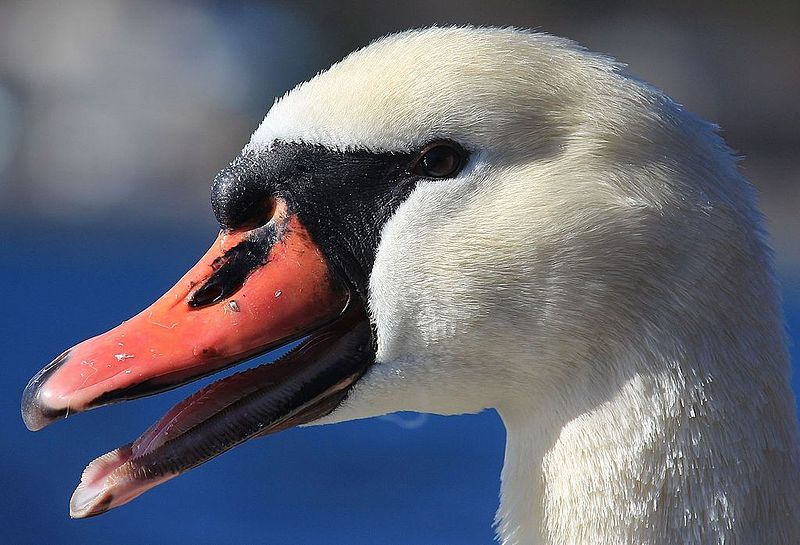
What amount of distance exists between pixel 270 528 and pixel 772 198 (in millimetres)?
5659

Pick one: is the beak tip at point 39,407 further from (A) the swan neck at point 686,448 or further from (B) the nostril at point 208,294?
(A) the swan neck at point 686,448

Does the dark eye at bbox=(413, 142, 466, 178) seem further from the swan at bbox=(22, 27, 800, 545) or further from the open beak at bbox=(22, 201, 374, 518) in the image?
the open beak at bbox=(22, 201, 374, 518)

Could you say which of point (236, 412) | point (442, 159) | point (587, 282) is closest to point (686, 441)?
point (587, 282)

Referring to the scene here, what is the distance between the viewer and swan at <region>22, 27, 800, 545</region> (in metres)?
1.31

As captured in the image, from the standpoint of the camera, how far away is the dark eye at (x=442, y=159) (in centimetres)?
134

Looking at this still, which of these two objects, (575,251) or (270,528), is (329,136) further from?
(270,528)

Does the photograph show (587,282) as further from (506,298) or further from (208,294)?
(208,294)

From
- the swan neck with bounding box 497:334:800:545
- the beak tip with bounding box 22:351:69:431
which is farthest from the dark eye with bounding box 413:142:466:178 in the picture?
the beak tip with bounding box 22:351:69:431

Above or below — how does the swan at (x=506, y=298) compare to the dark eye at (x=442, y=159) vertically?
below

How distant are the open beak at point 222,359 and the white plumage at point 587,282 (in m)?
0.07

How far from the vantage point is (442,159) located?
52.9 inches

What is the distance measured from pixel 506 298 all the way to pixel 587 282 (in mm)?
91

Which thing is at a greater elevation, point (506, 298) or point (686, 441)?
point (506, 298)

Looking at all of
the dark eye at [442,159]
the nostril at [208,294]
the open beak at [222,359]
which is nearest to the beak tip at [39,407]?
the open beak at [222,359]
